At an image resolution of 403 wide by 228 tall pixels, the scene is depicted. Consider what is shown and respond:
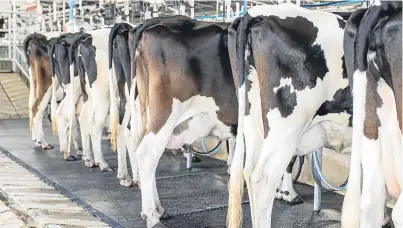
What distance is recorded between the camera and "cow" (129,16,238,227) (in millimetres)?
4172

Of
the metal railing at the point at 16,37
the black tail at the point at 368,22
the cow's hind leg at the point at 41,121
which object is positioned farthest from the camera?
the metal railing at the point at 16,37

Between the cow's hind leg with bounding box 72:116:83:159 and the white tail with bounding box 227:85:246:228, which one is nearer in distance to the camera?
the white tail with bounding box 227:85:246:228

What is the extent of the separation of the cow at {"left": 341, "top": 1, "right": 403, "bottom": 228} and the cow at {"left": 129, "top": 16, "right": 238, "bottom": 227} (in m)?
1.68

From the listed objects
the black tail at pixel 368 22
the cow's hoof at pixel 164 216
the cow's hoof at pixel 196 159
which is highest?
the black tail at pixel 368 22

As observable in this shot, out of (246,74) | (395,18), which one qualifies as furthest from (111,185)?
(395,18)

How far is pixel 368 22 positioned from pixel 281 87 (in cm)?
94

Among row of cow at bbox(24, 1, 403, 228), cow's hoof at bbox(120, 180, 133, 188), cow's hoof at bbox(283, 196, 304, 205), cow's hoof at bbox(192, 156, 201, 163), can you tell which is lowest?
cow's hoof at bbox(192, 156, 201, 163)

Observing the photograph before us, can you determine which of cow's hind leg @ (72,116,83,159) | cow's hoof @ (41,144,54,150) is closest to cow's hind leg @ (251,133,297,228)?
cow's hind leg @ (72,116,83,159)

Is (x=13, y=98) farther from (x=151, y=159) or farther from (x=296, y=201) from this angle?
(x=296, y=201)

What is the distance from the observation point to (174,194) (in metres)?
5.11

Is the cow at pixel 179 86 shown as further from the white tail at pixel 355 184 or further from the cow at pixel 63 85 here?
the cow at pixel 63 85

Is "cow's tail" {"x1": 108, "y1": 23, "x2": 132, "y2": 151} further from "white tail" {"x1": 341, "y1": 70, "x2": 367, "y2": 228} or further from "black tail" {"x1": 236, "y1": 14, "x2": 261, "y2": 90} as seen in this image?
"white tail" {"x1": 341, "y1": 70, "x2": 367, "y2": 228}

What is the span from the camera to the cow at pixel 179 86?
164 inches

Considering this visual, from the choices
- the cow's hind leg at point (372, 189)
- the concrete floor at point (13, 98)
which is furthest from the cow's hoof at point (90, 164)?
the concrete floor at point (13, 98)
